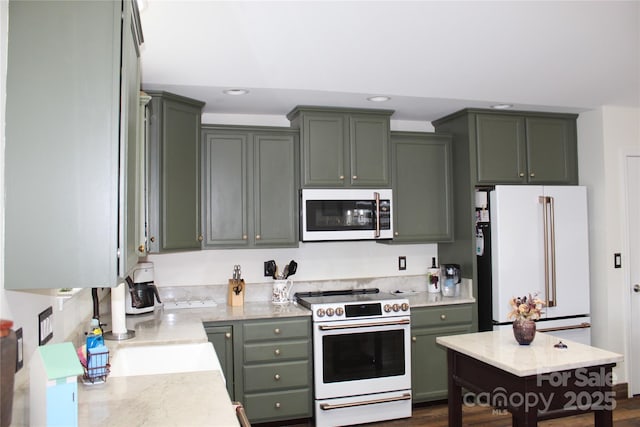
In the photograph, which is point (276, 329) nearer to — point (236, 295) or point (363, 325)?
point (236, 295)

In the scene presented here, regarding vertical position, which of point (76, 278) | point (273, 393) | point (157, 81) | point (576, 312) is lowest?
point (273, 393)

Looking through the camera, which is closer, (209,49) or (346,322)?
(209,49)

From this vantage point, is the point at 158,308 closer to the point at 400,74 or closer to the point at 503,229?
the point at 400,74

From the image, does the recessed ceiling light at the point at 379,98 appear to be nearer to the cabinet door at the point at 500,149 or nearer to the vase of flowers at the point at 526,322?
the cabinet door at the point at 500,149

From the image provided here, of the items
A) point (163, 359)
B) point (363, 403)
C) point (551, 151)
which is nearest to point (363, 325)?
point (363, 403)

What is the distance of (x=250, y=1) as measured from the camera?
2.51 metres

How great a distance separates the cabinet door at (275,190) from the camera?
409 cm

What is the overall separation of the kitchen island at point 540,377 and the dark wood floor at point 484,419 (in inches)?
46.2

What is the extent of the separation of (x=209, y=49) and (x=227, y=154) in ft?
3.87

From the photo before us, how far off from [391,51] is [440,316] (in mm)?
2126

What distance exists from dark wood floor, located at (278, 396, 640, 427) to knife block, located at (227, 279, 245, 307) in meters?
0.99

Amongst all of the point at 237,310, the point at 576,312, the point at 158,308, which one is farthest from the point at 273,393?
the point at 576,312

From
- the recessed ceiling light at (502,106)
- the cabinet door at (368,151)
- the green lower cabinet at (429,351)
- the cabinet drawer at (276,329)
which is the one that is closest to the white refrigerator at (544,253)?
the green lower cabinet at (429,351)

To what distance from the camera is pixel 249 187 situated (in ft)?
13.3
